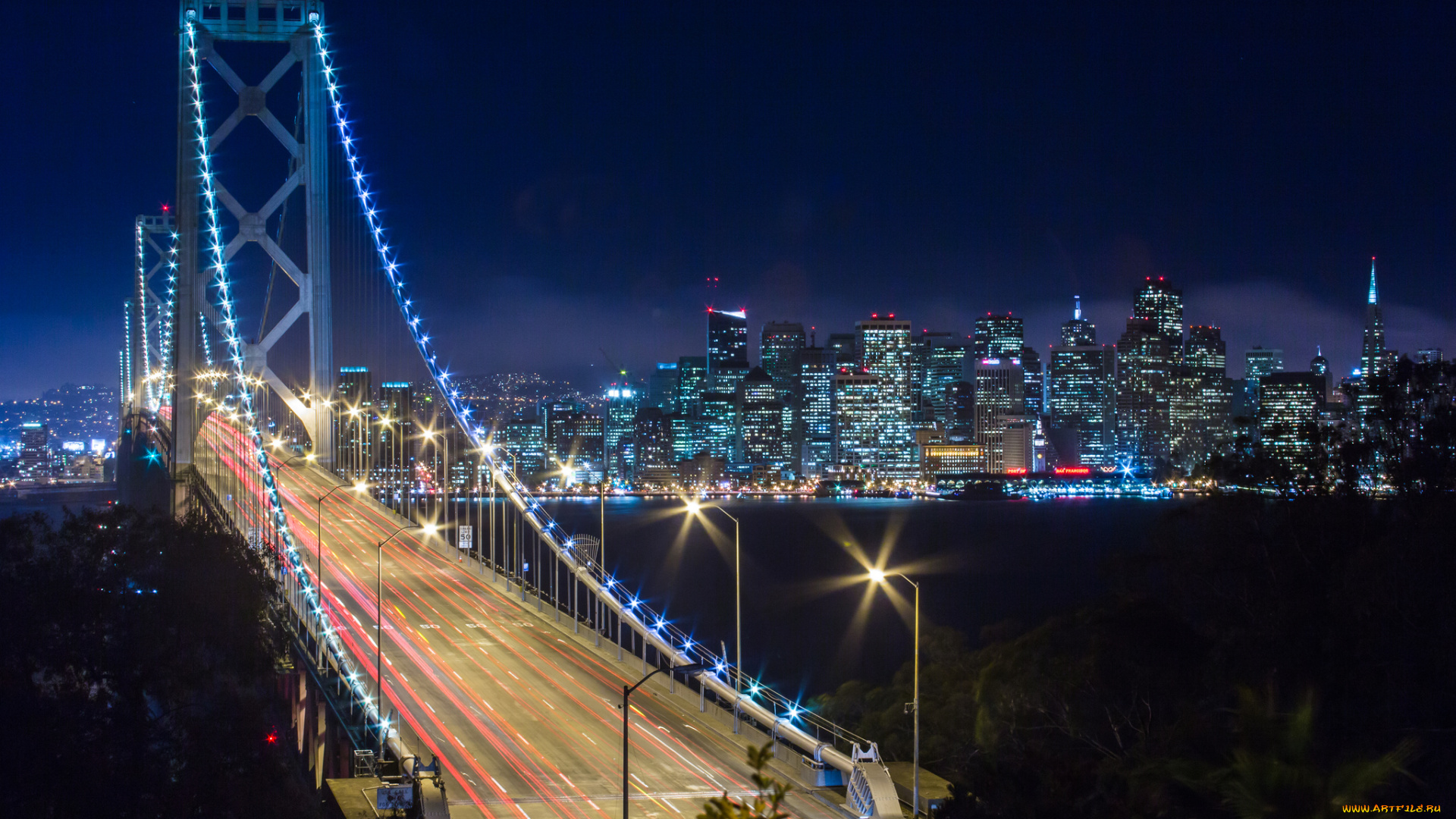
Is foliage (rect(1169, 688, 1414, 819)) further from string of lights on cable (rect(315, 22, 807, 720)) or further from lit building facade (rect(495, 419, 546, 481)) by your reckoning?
lit building facade (rect(495, 419, 546, 481))

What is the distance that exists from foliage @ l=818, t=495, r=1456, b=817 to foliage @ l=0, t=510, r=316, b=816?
9251mm

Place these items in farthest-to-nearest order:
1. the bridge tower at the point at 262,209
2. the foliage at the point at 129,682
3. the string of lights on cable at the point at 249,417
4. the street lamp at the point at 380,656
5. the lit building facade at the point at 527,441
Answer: the lit building facade at the point at 527,441
the bridge tower at the point at 262,209
the string of lights on cable at the point at 249,417
the street lamp at the point at 380,656
the foliage at the point at 129,682

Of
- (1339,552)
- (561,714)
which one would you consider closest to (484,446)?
(561,714)

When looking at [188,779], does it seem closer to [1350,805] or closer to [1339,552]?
[1350,805]

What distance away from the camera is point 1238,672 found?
70.6 ft

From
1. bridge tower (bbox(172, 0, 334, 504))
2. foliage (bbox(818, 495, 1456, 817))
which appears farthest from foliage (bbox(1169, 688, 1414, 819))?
bridge tower (bbox(172, 0, 334, 504))

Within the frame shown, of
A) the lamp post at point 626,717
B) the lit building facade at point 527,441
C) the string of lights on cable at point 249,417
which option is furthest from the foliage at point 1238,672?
the lit building facade at point 527,441

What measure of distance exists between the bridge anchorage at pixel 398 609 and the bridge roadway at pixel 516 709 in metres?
0.06

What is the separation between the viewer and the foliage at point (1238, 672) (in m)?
14.5

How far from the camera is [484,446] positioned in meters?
47.1

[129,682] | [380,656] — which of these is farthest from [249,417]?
[129,682]

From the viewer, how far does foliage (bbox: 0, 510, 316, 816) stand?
53.4 ft

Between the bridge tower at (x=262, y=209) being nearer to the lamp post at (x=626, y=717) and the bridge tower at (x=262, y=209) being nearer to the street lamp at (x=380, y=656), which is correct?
the street lamp at (x=380, y=656)

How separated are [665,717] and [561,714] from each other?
1.85 m
